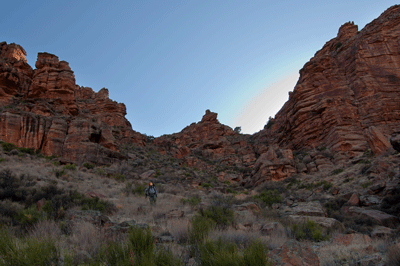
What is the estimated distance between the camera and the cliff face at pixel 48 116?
2102cm

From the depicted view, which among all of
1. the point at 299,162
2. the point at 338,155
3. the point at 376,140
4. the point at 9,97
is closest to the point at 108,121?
the point at 9,97

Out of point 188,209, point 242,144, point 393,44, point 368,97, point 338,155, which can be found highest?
point 393,44

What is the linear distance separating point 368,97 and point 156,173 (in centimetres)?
2639

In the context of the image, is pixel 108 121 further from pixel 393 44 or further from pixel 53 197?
pixel 393 44

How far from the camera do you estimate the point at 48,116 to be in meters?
24.9

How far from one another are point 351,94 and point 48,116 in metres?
35.8

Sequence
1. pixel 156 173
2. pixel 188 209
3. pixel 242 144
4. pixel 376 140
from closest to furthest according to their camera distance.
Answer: pixel 188 209 → pixel 376 140 → pixel 156 173 → pixel 242 144

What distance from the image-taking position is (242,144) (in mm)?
46750

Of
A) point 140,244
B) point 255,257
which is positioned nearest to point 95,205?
point 140,244

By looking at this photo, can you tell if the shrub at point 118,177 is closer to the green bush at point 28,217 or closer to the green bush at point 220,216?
the green bush at point 220,216

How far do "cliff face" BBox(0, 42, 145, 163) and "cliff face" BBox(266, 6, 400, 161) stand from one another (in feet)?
77.9

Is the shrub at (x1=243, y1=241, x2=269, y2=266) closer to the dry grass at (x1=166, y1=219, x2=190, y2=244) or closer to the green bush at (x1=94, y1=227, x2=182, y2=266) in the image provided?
the green bush at (x1=94, y1=227, x2=182, y2=266)

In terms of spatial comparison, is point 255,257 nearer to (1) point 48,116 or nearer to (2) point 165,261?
(2) point 165,261

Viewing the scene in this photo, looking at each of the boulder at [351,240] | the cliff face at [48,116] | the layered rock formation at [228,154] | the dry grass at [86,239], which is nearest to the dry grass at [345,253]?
the boulder at [351,240]
